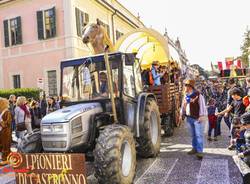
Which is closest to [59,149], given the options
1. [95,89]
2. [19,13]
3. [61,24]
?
[95,89]

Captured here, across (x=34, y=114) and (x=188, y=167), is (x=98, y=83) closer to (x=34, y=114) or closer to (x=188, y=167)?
(x=188, y=167)

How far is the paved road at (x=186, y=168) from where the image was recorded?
18.7 feet

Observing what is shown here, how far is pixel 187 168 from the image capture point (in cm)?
647

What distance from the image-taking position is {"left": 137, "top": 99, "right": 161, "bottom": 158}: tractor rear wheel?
6.86 m

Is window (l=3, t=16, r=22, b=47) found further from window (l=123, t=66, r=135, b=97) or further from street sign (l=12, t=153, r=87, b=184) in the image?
street sign (l=12, t=153, r=87, b=184)

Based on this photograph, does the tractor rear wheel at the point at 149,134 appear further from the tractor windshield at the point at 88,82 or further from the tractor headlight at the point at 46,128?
the tractor headlight at the point at 46,128

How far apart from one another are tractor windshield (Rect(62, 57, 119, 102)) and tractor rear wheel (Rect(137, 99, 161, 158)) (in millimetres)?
1137

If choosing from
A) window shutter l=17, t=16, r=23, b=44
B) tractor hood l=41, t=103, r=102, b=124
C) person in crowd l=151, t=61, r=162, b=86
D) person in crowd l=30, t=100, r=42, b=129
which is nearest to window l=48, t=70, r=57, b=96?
window shutter l=17, t=16, r=23, b=44

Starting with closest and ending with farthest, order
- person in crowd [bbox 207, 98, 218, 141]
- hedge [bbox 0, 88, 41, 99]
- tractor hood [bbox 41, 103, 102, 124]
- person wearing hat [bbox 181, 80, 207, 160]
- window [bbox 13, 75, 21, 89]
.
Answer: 1. tractor hood [bbox 41, 103, 102, 124]
2. person wearing hat [bbox 181, 80, 207, 160]
3. person in crowd [bbox 207, 98, 218, 141]
4. hedge [bbox 0, 88, 41, 99]
5. window [bbox 13, 75, 21, 89]

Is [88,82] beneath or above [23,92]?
above

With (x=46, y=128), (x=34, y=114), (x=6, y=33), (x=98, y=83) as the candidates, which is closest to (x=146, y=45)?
(x=34, y=114)

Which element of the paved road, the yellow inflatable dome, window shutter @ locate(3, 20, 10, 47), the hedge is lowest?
the paved road

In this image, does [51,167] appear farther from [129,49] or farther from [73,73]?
[129,49]

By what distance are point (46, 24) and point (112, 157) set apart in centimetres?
1701
